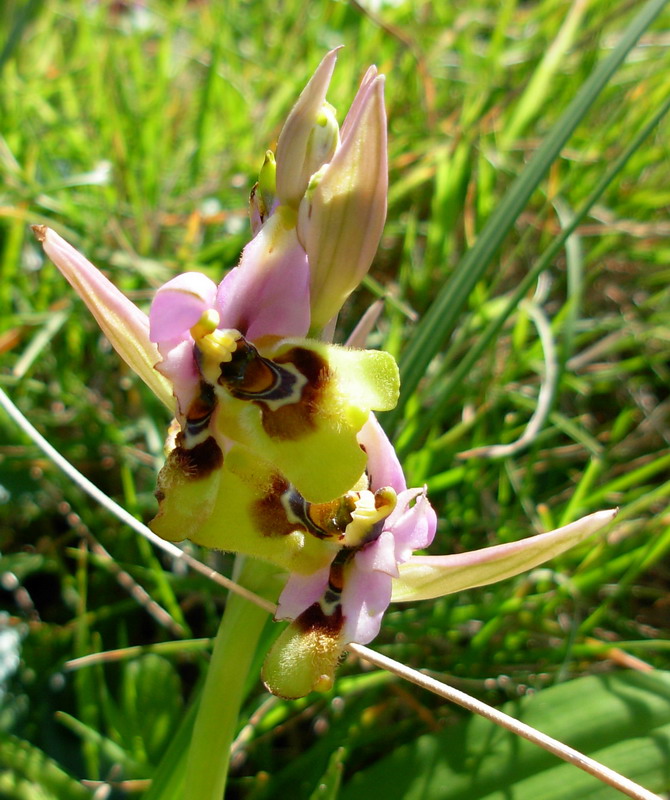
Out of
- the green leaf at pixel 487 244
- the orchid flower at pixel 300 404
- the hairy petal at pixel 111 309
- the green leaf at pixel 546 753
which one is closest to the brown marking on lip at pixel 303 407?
the orchid flower at pixel 300 404

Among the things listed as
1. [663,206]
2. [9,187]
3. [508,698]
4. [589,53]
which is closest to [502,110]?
[589,53]

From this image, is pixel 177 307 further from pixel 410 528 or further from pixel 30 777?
pixel 30 777

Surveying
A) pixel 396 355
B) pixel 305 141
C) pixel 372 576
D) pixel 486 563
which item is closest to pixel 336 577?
pixel 372 576

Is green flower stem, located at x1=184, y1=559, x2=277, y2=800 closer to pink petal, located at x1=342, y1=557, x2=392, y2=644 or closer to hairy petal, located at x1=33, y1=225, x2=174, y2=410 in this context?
pink petal, located at x1=342, y1=557, x2=392, y2=644

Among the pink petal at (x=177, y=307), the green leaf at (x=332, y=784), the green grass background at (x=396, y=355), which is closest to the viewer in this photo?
the pink petal at (x=177, y=307)

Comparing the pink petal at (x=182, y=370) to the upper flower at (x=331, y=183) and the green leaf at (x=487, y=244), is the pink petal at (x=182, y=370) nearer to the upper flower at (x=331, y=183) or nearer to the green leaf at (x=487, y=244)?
the upper flower at (x=331, y=183)
